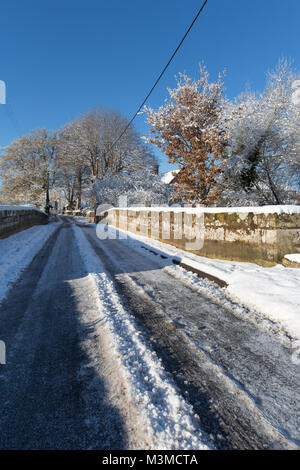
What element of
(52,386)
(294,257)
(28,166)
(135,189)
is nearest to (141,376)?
(52,386)

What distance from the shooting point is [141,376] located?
151 centimetres

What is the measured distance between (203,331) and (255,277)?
176cm

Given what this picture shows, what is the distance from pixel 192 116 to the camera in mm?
9812

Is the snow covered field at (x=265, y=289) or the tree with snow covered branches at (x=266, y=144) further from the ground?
the tree with snow covered branches at (x=266, y=144)

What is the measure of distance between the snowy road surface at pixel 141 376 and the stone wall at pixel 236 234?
7.13ft

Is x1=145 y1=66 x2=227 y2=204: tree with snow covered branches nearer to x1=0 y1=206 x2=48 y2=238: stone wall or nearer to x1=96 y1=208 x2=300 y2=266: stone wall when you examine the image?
x1=96 y1=208 x2=300 y2=266: stone wall

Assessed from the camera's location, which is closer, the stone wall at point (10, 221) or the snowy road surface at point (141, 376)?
the snowy road surface at point (141, 376)

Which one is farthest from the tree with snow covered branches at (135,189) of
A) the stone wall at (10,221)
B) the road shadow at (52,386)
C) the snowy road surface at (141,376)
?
the road shadow at (52,386)

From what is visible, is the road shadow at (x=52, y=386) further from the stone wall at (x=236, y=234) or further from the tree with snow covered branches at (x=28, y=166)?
the tree with snow covered branches at (x=28, y=166)

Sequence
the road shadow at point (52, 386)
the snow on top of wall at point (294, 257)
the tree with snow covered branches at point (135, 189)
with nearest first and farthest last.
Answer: the road shadow at point (52, 386)
the snow on top of wall at point (294, 257)
the tree with snow covered branches at point (135, 189)

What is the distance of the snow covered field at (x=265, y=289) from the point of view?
2.34m
